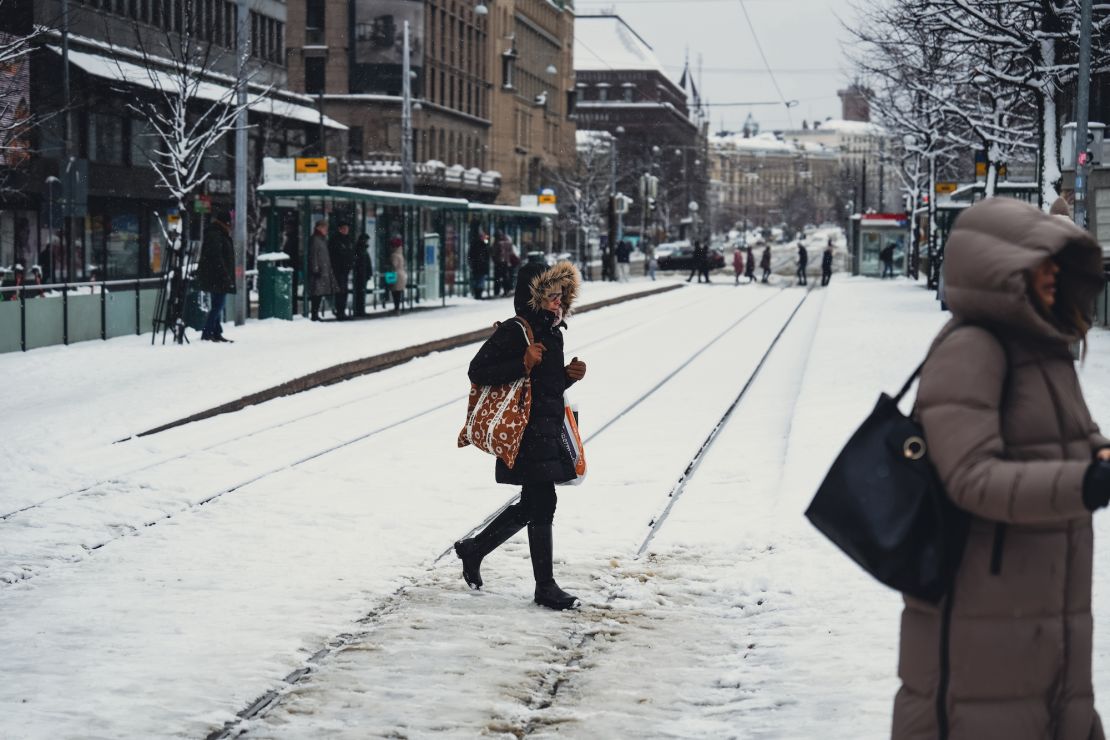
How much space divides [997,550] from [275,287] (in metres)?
26.3

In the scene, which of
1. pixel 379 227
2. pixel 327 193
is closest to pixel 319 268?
pixel 327 193

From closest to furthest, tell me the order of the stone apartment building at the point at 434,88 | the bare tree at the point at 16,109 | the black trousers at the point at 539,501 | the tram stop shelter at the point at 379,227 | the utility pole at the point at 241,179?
the black trousers at the point at 539,501, the utility pole at the point at 241,179, the tram stop shelter at the point at 379,227, the bare tree at the point at 16,109, the stone apartment building at the point at 434,88

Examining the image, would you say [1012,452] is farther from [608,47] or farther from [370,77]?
[608,47]

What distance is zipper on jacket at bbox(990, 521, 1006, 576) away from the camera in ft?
11.5

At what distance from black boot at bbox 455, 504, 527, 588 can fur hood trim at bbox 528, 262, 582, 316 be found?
103 cm

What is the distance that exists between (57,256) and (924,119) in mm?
24696

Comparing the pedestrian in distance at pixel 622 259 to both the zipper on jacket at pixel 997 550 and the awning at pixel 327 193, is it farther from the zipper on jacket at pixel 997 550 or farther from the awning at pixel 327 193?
the zipper on jacket at pixel 997 550

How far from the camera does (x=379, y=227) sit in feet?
108

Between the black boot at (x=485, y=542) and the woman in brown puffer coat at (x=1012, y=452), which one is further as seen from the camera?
the black boot at (x=485, y=542)

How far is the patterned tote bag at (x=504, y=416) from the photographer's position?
745cm

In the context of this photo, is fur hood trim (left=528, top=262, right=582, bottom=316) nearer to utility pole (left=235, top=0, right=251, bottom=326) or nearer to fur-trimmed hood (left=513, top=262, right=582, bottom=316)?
fur-trimmed hood (left=513, top=262, right=582, bottom=316)

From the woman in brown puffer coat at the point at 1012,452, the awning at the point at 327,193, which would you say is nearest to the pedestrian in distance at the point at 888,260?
the awning at the point at 327,193

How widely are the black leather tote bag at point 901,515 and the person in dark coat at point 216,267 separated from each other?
20465 mm

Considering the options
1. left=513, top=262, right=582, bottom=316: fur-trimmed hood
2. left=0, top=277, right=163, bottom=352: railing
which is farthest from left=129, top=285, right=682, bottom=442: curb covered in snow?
left=513, top=262, right=582, bottom=316: fur-trimmed hood
